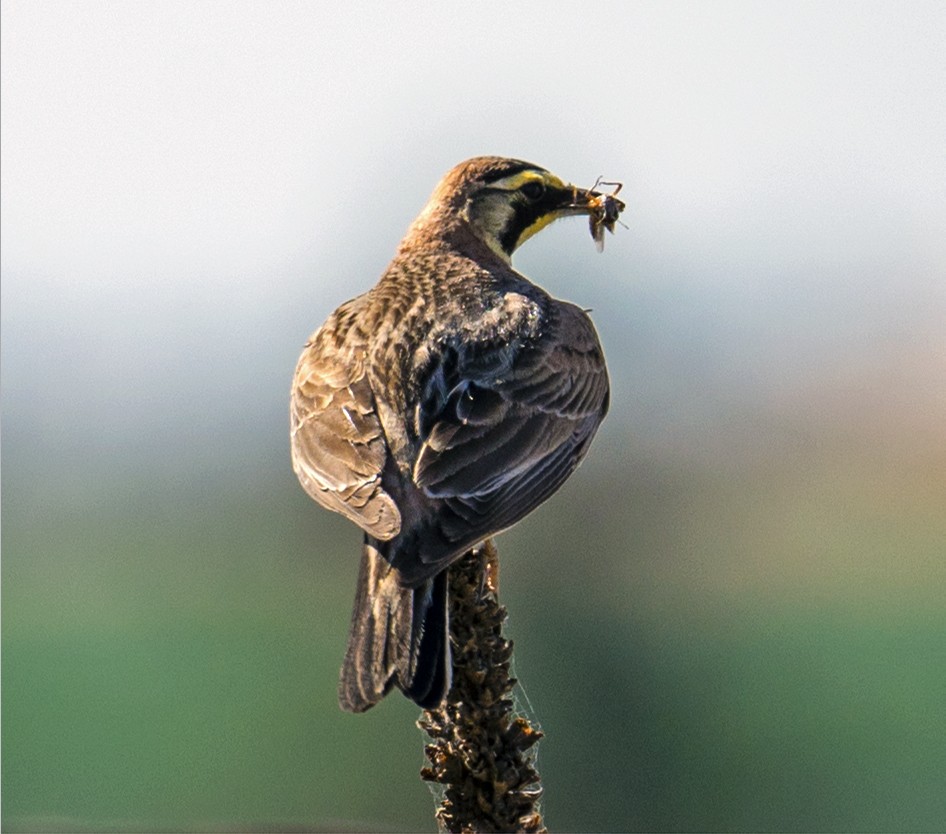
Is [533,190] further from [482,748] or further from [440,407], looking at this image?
[482,748]

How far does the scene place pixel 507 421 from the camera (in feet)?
21.9

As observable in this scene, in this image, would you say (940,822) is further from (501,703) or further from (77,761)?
(501,703)

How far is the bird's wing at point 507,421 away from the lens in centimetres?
612

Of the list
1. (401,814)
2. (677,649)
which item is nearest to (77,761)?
(401,814)

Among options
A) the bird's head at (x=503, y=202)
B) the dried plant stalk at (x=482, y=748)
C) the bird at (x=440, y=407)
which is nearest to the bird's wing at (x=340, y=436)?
the bird at (x=440, y=407)

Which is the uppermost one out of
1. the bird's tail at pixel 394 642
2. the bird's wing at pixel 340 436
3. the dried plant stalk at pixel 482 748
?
the bird's wing at pixel 340 436

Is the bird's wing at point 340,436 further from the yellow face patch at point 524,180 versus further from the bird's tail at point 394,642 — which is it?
the yellow face patch at point 524,180

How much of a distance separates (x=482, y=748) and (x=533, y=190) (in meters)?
3.68

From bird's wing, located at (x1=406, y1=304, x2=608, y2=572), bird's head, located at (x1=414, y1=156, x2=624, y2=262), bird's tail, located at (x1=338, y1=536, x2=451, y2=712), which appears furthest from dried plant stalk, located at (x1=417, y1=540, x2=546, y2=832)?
bird's head, located at (x1=414, y1=156, x2=624, y2=262)

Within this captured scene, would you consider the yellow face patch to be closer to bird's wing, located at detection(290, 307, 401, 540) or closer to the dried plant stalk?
bird's wing, located at detection(290, 307, 401, 540)

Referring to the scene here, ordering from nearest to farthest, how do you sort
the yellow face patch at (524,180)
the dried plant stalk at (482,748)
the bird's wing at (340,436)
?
1. the dried plant stalk at (482,748)
2. the bird's wing at (340,436)
3. the yellow face patch at (524,180)

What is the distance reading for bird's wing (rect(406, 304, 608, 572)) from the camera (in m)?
6.12

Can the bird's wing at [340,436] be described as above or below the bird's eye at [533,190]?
below

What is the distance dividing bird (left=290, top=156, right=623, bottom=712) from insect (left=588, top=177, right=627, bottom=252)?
2 cm
